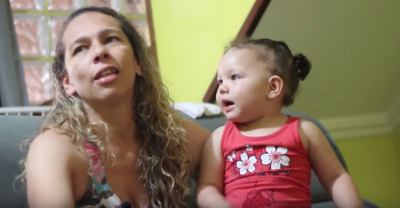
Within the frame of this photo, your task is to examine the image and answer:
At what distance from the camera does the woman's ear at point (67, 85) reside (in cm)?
107

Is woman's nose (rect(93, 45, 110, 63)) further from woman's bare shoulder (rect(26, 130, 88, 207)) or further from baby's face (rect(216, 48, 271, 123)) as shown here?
baby's face (rect(216, 48, 271, 123))

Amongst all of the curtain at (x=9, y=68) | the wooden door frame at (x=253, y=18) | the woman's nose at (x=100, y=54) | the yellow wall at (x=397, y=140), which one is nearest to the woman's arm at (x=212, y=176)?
the woman's nose at (x=100, y=54)

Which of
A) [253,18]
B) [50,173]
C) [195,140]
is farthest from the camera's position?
[253,18]

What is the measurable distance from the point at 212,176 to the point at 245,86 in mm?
256

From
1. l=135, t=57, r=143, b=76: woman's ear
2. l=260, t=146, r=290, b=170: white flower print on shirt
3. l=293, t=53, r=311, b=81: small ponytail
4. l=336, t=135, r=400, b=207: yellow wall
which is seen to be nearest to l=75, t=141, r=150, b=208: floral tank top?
l=135, t=57, r=143, b=76: woman's ear

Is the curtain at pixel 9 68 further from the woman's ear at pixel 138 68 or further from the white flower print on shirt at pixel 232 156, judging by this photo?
the white flower print on shirt at pixel 232 156

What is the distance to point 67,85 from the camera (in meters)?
1.08

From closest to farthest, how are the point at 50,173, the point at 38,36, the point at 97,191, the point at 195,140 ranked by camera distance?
the point at 50,173 < the point at 97,191 < the point at 195,140 < the point at 38,36

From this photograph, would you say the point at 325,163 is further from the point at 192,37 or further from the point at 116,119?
the point at 192,37

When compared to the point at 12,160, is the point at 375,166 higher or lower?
lower

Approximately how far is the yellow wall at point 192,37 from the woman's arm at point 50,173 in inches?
49.4

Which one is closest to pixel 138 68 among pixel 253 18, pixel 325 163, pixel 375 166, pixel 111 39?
pixel 111 39

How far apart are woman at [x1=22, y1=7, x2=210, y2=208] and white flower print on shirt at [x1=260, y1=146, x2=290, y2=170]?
0.26 metres

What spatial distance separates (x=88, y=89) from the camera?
0.99 m
